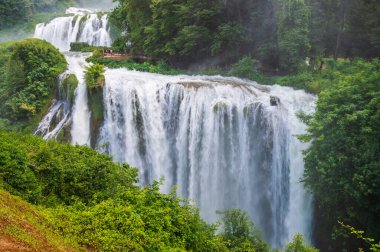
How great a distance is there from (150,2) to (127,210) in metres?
21.0

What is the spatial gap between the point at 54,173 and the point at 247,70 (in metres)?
15.4

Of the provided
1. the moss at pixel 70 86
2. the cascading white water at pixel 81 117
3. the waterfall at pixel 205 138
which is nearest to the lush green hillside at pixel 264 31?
the waterfall at pixel 205 138

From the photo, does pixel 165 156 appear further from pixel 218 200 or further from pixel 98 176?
pixel 98 176

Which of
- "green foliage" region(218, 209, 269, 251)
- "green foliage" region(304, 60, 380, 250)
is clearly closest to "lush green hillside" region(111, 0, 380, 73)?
"green foliage" region(304, 60, 380, 250)

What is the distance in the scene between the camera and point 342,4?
937 inches

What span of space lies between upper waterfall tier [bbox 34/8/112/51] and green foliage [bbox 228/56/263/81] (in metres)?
17.6

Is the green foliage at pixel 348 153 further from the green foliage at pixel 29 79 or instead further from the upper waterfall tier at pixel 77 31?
the upper waterfall tier at pixel 77 31

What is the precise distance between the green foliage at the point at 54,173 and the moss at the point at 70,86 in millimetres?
7687

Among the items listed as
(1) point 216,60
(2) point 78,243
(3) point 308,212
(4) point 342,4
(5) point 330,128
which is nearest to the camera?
(2) point 78,243

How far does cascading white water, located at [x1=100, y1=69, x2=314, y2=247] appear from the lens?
17578 millimetres

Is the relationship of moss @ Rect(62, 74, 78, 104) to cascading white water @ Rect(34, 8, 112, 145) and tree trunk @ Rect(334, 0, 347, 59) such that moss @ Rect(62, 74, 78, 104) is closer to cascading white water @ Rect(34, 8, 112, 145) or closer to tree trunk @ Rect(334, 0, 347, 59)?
cascading white water @ Rect(34, 8, 112, 145)

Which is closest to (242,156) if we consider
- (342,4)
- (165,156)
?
(165,156)

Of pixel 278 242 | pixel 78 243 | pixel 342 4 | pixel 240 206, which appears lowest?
pixel 278 242

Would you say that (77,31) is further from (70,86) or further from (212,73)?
(70,86)
